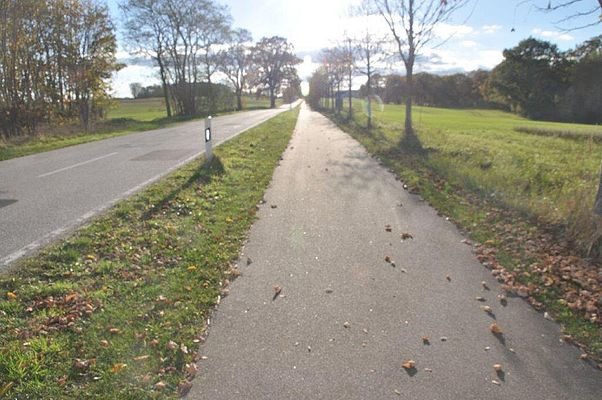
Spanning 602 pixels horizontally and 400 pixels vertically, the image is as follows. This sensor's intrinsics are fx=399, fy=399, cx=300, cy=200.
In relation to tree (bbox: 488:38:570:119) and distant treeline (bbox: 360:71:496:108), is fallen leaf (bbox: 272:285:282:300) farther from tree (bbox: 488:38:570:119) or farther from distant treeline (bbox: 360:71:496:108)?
distant treeline (bbox: 360:71:496:108)

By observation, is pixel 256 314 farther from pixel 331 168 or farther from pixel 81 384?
pixel 331 168

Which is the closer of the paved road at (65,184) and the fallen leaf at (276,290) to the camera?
the fallen leaf at (276,290)

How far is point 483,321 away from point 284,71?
78525mm

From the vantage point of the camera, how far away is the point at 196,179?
8.84 metres

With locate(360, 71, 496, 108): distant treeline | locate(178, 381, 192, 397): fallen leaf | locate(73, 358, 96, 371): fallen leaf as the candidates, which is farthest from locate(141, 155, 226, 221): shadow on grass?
locate(360, 71, 496, 108): distant treeline

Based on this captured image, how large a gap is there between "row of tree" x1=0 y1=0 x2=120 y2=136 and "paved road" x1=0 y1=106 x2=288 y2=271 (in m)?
9.41

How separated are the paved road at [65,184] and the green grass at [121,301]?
0.51m

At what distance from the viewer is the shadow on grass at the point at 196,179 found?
21.7ft

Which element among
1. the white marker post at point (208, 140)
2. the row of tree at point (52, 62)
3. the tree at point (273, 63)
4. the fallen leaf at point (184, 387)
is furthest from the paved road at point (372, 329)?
the tree at point (273, 63)

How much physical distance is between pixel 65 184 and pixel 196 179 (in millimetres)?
2650

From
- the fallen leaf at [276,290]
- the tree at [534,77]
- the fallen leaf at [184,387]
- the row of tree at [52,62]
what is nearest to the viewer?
the fallen leaf at [184,387]

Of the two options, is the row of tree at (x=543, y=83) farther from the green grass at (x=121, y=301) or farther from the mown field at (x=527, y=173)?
the green grass at (x=121, y=301)

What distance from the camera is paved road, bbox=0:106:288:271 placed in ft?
18.0

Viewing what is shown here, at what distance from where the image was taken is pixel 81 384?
2680mm
